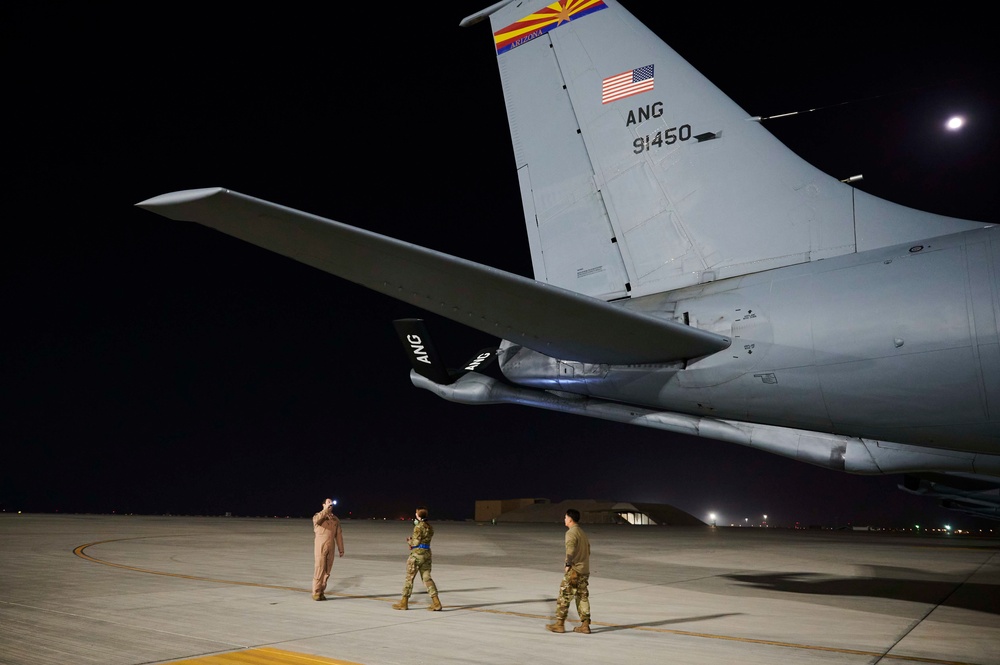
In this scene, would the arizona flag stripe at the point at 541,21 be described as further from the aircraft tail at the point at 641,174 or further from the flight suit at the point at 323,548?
the flight suit at the point at 323,548

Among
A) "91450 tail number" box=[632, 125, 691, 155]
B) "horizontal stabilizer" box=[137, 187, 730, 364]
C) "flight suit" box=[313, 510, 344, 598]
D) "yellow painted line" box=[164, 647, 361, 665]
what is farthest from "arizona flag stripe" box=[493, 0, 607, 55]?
"yellow painted line" box=[164, 647, 361, 665]

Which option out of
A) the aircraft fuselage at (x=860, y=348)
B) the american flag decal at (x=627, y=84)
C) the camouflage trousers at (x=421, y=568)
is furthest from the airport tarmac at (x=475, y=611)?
the american flag decal at (x=627, y=84)

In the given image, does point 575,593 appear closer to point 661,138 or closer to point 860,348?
point 860,348

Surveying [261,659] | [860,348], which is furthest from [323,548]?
[860,348]

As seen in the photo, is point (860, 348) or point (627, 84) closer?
point (860, 348)

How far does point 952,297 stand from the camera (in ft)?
19.8

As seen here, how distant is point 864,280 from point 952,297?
0.69m

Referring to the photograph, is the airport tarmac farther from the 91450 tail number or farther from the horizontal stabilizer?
the 91450 tail number

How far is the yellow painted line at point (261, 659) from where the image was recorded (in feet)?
23.1

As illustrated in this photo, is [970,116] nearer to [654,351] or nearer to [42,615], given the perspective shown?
[654,351]

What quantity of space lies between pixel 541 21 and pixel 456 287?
447 cm

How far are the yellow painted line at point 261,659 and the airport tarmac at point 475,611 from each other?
0.15 ft

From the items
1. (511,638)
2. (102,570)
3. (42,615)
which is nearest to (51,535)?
(102,570)

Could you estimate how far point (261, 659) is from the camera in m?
7.17
